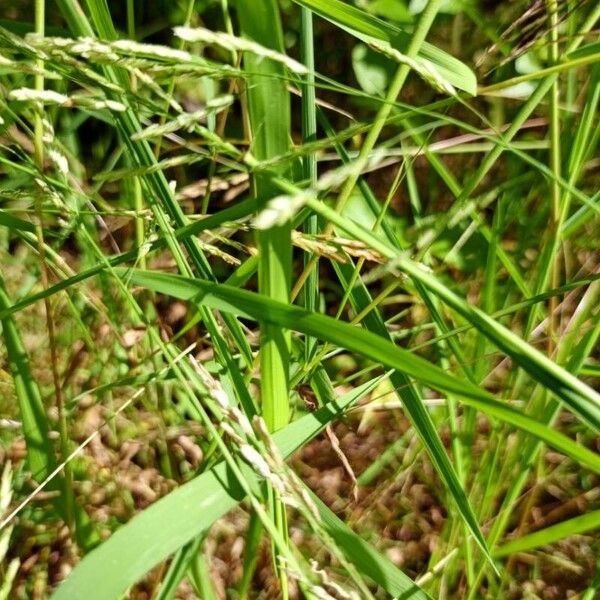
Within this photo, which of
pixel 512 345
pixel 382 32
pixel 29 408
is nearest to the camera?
pixel 512 345

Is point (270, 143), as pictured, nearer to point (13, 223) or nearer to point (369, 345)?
point (369, 345)

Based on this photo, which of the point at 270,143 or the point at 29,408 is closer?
the point at 270,143

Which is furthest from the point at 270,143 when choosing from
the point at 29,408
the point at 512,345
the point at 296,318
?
the point at 29,408

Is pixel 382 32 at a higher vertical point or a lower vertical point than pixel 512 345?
higher

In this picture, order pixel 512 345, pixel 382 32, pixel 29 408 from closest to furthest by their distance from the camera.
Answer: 1. pixel 512 345
2. pixel 382 32
3. pixel 29 408

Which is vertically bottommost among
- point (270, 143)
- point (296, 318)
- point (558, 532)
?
point (558, 532)

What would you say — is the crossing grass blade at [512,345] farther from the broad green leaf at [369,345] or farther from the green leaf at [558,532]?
the green leaf at [558,532]

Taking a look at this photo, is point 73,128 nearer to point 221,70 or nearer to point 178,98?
point 178,98

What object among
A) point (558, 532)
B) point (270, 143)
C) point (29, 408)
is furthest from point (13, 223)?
point (558, 532)
